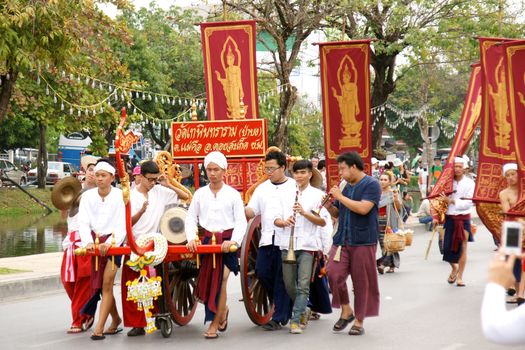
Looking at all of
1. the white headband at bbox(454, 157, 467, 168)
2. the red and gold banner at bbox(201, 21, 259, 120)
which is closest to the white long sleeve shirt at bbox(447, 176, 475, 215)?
the white headband at bbox(454, 157, 467, 168)

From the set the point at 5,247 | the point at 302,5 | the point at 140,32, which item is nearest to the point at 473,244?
the point at 302,5

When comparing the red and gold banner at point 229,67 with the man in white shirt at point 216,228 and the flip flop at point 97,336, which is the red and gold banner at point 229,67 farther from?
the flip flop at point 97,336

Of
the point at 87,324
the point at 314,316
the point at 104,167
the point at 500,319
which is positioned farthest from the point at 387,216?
the point at 500,319

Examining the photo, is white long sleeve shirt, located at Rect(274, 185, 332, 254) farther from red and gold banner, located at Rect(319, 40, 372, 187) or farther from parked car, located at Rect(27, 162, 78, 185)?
parked car, located at Rect(27, 162, 78, 185)

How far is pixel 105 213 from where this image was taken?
9594 millimetres

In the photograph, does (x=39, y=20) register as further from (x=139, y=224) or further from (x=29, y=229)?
(x=29, y=229)

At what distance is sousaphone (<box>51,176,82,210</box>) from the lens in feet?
33.7

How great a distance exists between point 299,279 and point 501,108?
4.43 meters

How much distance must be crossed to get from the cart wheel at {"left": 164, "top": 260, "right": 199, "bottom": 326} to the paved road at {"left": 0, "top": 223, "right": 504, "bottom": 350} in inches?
6.0

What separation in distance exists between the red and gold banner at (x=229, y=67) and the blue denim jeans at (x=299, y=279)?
217 inches

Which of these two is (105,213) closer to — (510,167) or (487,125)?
(510,167)

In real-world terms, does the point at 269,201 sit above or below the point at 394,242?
above

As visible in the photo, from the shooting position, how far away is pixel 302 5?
74.4ft

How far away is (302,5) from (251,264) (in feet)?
43.7
